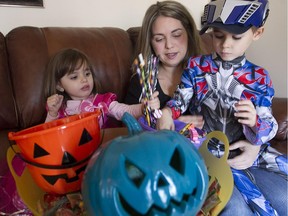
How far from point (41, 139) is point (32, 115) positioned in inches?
34.5

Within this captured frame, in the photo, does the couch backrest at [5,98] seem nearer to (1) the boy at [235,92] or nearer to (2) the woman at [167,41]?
(2) the woman at [167,41]

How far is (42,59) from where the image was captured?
1.31 meters

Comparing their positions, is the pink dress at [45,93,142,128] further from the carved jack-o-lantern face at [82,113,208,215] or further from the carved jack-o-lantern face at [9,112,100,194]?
the carved jack-o-lantern face at [82,113,208,215]

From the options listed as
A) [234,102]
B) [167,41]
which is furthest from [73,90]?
[234,102]

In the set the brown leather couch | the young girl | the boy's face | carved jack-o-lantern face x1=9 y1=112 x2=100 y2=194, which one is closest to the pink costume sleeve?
the young girl

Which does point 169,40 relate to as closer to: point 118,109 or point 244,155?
point 118,109

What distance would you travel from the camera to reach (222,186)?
0.58 meters

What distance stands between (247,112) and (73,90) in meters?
0.76

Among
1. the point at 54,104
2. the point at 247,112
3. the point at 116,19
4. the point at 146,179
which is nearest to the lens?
the point at 146,179

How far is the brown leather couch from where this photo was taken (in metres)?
1.29

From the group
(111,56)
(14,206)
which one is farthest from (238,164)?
(111,56)

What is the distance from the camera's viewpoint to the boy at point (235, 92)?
2.65 feet

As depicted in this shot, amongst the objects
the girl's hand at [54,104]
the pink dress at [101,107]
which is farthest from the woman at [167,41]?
the girl's hand at [54,104]

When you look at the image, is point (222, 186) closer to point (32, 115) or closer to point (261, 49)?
point (32, 115)
